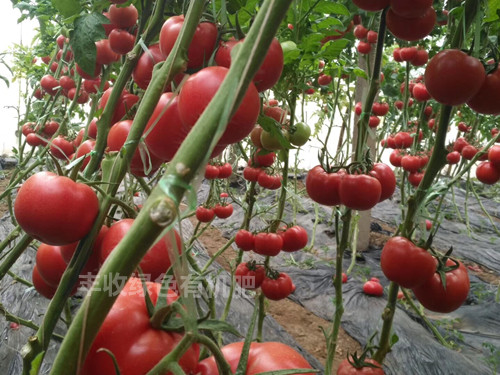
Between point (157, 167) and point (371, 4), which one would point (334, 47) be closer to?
point (371, 4)

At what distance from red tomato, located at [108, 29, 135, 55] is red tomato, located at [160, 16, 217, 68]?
11.5 inches

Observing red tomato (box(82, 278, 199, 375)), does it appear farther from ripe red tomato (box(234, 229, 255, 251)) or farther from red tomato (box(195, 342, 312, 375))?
ripe red tomato (box(234, 229, 255, 251))

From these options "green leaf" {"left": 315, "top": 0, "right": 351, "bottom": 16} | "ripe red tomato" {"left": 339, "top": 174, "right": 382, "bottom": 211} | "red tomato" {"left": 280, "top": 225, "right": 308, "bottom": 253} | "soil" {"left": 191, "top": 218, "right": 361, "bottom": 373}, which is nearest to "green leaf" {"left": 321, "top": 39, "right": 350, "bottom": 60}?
"green leaf" {"left": 315, "top": 0, "right": 351, "bottom": 16}

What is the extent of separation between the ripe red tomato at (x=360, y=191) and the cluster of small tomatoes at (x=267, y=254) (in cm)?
60

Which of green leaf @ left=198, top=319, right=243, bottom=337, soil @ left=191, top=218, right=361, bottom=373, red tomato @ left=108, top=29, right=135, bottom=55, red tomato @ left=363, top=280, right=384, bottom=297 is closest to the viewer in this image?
green leaf @ left=198, top=319, right=243, bottom=337

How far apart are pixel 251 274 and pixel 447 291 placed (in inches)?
32.5

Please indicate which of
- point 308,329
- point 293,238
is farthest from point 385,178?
point 308,329

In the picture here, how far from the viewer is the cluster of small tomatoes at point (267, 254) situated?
4.88 feet

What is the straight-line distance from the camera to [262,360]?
16.3 inches

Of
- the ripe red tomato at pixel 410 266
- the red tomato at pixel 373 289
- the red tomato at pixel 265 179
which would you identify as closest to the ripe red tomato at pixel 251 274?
the red tomato at pixel 265 179

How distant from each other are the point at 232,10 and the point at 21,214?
1.30 feet

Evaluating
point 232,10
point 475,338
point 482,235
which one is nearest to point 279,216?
point 232,10

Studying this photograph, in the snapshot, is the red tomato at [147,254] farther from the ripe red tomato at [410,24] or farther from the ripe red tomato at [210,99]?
the ripe red tomato at [410,24]

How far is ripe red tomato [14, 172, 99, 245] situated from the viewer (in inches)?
15.1
